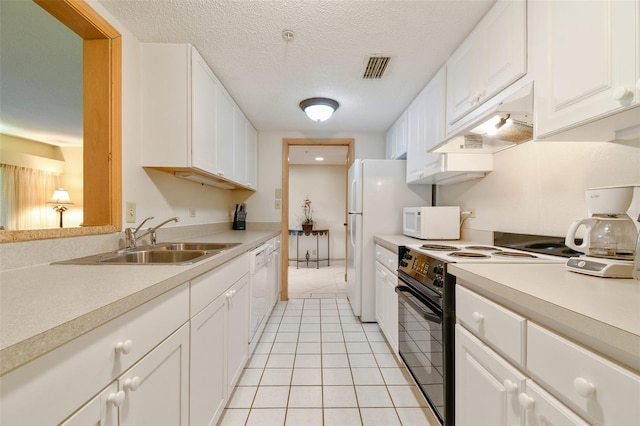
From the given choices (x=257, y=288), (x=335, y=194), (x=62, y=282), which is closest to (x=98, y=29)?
(x=62, y=282)

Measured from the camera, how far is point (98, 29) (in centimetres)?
134

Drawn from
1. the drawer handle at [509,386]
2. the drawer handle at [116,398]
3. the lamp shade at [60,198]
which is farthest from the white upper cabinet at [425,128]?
the lamp shade at [60,198]

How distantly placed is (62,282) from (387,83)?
7.53 feet

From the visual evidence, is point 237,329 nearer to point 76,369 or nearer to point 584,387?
point 76,369

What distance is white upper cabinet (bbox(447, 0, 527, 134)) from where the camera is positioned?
3.77ft

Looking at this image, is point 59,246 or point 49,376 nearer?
point 49,376

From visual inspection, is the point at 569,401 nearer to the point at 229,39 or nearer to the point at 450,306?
the point at 450,306

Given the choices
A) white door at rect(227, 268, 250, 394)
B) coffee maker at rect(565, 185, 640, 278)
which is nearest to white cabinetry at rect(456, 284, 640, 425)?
coffee maker at rect(565, 185, 640, 278)

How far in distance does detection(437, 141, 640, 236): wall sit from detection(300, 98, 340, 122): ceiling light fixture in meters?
1.43

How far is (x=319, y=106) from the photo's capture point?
2.42 metres

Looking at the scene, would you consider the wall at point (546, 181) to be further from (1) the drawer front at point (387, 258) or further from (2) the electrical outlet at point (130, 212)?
(2) the electrical outlet at point (130, 212)

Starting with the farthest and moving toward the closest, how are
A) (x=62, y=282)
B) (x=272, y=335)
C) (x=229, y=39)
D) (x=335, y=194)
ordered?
(x=335, y=194) → (x=272, y=335) → (x=229, y=39) → (x=62, y=282)

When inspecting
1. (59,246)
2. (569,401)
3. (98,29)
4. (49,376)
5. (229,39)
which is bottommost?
(569,401)

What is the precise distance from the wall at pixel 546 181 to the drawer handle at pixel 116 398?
1.84 meters
